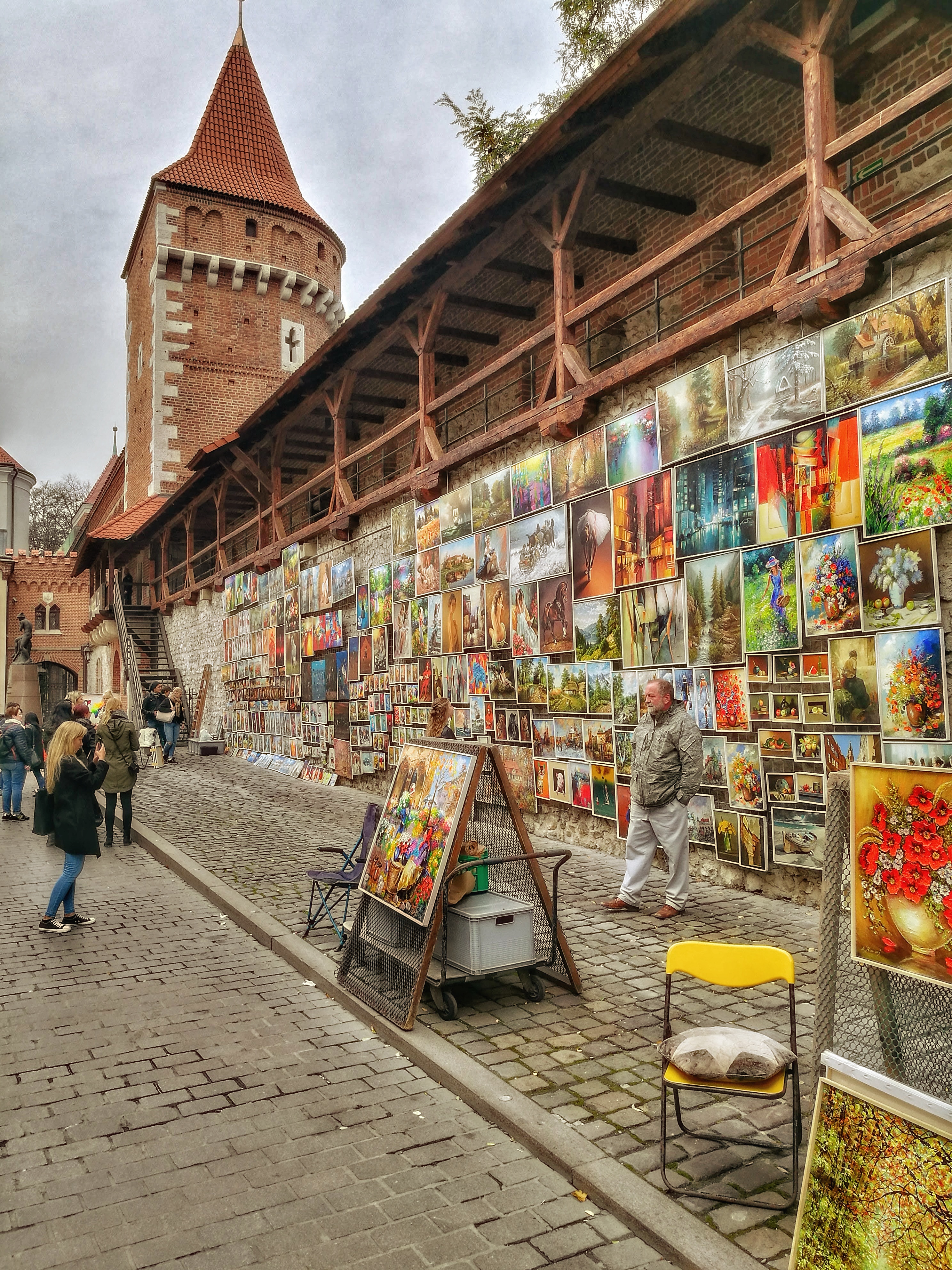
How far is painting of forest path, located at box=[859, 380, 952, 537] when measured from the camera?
562 centimetres

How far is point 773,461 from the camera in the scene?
682 cm

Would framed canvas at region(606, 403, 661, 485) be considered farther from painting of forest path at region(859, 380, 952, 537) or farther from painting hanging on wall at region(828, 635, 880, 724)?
painting hanging on wall at region(828, 635, 880, 724)

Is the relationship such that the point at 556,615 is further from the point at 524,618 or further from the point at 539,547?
the point at 539,547

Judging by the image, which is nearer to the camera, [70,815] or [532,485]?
[70,815]

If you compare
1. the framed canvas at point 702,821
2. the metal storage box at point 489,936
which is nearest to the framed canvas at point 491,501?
the framed canvas at point 702,821

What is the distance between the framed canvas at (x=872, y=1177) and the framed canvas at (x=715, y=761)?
478 cm

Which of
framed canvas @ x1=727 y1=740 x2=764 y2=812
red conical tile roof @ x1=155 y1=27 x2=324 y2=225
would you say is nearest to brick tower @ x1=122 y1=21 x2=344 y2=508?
red conical tile roof @ x1=155 y1=27 x2=324 y2=225

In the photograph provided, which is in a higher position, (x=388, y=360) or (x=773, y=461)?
(x=388, y=360)

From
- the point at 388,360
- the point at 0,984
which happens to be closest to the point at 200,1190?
the point at 0,984

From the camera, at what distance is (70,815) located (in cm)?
682

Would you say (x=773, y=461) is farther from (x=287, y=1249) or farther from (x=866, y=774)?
(x=287, y=1249)

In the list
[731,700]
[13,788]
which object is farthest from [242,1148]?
[13,788]

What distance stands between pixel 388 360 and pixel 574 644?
26.1 feet

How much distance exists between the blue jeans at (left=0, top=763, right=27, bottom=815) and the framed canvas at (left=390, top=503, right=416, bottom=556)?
245 inches
